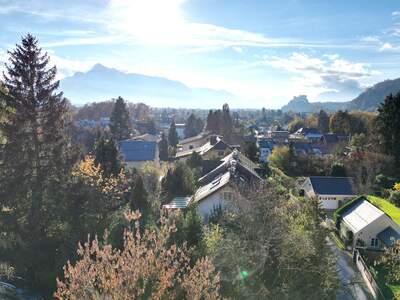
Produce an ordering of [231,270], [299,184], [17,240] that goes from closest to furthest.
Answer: [231,270]
[17,240]
[299,184]

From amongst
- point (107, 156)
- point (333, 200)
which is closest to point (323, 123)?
point (333, 200)

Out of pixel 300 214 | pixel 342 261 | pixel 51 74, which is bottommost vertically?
pixel 342 261

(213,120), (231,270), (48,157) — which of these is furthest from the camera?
(213,120)

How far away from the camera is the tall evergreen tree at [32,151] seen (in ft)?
59.9

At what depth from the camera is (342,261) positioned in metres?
22.4

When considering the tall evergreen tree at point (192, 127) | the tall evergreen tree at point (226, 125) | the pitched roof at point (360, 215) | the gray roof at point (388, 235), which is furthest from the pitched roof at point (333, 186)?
the tall evergreen tree at point (192, 127)

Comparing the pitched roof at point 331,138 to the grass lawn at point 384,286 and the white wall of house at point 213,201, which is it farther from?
the white wall of house at point 213,201

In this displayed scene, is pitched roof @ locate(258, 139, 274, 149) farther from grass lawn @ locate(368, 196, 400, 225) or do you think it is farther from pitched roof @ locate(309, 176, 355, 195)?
grass lawn @ locate(368, 196, 400, 225)

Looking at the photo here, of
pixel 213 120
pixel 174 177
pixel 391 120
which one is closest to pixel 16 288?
pixel 174 177

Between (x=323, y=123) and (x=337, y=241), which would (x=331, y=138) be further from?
(x=337, y=241)

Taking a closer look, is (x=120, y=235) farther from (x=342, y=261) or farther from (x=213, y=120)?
(x=213, y=120)

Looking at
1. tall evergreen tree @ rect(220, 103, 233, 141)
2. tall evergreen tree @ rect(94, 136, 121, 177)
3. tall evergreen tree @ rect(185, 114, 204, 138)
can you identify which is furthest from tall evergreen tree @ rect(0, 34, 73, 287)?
tall evergreen tree @ rect(185, 114, 204, 138)

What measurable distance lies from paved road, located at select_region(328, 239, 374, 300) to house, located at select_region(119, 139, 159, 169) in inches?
1124

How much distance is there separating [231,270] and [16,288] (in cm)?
970
